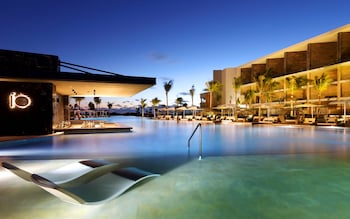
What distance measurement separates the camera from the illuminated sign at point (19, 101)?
10133 millimetres

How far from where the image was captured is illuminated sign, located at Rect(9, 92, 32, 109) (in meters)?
10.1

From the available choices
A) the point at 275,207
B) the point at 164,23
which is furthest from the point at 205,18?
the point at 275,207

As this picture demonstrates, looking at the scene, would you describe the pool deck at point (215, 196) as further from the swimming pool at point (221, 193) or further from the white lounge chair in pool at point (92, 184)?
the white lounge chair in pool at point (92, 184)

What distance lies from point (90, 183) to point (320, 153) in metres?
6.36

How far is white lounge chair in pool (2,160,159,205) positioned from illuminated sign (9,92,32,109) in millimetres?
7265

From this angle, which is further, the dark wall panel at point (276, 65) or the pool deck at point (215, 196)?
the dark wall panel at point (276, 65)

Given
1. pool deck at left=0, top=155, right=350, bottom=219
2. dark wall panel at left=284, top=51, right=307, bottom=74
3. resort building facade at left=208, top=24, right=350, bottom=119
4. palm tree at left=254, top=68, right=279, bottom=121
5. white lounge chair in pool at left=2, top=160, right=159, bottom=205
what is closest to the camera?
pool deck at left=0, top=155, right=350, bottom=219

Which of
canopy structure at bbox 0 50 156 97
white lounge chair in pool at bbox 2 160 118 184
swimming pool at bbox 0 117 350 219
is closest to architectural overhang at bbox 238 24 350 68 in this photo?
canopy structure at bbox 0 50 156 97

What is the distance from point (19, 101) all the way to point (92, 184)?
8.57 metres

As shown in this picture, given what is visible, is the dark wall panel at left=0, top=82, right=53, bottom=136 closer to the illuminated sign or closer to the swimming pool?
the illuminated sign

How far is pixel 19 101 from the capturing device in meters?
10.3

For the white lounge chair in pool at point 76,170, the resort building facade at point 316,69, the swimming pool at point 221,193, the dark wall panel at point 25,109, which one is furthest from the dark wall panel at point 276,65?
the white lounge chair in pool at point 76,170

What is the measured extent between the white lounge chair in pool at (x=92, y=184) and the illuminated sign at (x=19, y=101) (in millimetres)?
7265

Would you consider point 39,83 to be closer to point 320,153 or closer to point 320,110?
point 320,153
